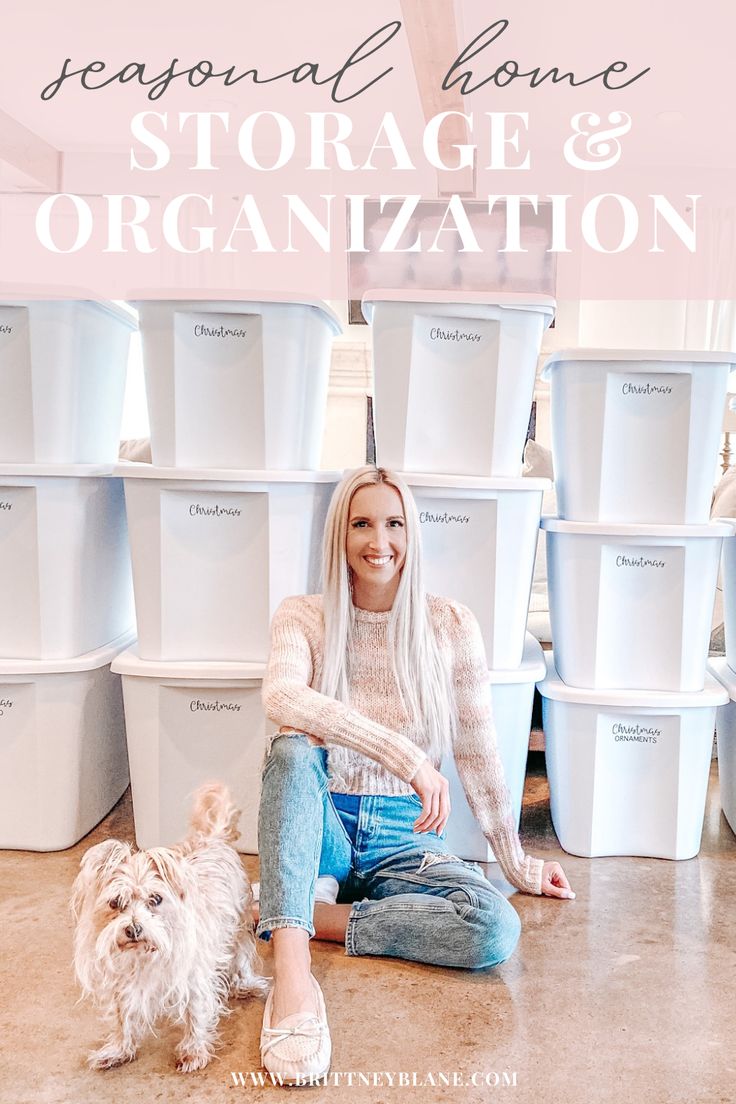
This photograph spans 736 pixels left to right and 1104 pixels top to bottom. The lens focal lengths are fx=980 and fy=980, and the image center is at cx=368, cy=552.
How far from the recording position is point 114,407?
2199mm

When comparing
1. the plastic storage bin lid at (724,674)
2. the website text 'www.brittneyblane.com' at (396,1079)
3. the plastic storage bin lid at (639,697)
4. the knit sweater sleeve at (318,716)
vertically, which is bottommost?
the website text 'www.brittneyblane.com' at (396,1079)

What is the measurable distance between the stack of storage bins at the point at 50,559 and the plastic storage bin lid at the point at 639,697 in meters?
0.96

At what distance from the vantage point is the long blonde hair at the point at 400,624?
5.47 ft

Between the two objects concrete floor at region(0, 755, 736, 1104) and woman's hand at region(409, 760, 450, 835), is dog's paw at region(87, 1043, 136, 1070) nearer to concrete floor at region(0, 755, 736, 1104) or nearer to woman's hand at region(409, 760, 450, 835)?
concrete floor at region(0, 755, 736, 1104)

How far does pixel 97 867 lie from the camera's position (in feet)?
3.94

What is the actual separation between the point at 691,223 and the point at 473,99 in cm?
136

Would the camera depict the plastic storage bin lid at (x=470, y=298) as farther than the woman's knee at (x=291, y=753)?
Yes

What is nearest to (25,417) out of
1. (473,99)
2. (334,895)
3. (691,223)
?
(334,895)

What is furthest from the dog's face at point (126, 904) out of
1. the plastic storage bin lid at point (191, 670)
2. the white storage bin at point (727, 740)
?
the white storage bin at point (727, 740)

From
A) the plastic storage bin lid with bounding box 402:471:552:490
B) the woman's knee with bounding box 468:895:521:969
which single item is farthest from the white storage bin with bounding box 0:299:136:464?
the woman's knee with bounding box 468:895:521:969

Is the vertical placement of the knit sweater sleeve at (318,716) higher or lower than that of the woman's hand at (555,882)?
higher

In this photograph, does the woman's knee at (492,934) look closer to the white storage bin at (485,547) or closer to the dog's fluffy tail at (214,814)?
the dog's fluffy tail at (214,814)

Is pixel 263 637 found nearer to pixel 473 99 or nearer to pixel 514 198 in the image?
pixel 473 99

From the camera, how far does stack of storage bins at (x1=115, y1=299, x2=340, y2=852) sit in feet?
6.39
